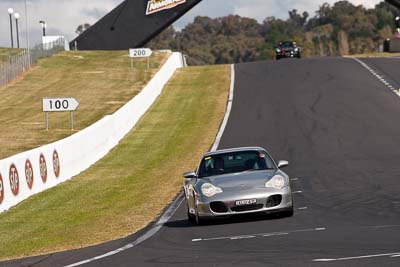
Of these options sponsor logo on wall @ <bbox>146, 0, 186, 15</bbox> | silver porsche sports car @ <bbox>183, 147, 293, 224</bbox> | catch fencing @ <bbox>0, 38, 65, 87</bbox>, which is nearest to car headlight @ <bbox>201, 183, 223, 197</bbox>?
silver porsche sports car @ <bbox>183, 147, 293, 224</bbox>

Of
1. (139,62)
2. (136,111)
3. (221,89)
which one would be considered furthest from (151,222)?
(139,62)

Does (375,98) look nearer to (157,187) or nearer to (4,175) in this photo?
(157,187)

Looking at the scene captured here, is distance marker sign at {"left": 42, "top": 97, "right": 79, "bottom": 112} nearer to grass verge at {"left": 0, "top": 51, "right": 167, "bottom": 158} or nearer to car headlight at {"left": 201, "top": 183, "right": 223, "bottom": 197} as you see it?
grass verge at {"left": 0, "top": 51, "right": 167, "bottom": 158}

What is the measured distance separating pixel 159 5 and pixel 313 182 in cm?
5438

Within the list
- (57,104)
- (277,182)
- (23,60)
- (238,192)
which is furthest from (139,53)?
(238,192)

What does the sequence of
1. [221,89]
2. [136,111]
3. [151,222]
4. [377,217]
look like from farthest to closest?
[221,89]
[136,111]
[151,222]
[377,217]

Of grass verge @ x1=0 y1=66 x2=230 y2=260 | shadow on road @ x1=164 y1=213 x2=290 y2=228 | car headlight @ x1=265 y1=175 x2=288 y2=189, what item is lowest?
grass verge @ x1=0 y1=66 x2=230 y2=260

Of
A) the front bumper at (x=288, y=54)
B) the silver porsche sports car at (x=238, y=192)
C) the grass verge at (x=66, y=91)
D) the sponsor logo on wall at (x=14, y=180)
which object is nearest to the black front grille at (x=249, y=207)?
the silver porsche sports car at (x=238, y=192)

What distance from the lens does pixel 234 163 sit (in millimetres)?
18828

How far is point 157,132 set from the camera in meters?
43.3

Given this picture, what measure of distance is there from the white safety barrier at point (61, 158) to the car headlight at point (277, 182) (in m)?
6.40

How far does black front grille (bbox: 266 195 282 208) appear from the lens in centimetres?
1734

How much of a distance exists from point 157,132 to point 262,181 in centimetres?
2590

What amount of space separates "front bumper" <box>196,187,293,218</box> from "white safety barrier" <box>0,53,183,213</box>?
18.8 ft
